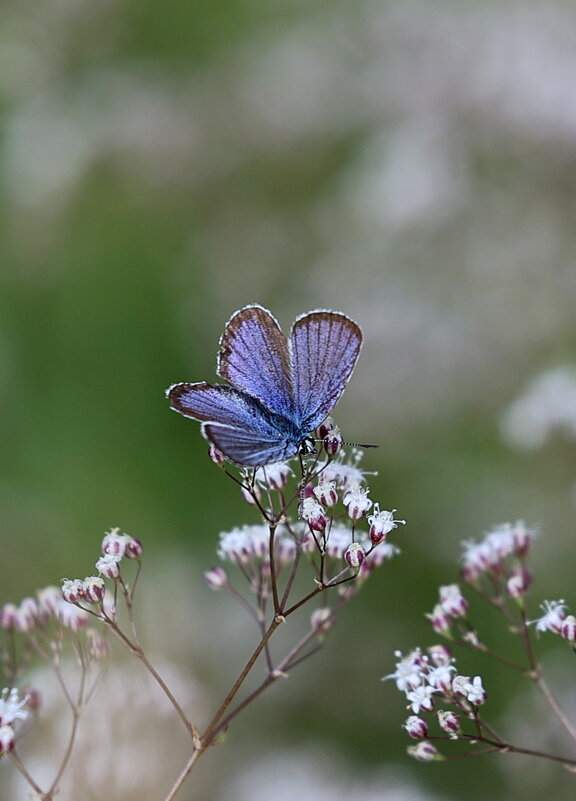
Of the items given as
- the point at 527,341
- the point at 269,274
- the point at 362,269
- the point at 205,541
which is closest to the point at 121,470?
the point at 205,541

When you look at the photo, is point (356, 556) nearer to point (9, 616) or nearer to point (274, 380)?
point (274, 380)

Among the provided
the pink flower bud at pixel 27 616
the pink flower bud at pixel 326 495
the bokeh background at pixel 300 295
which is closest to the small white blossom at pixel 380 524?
the pink flower bud at pixel 326 495

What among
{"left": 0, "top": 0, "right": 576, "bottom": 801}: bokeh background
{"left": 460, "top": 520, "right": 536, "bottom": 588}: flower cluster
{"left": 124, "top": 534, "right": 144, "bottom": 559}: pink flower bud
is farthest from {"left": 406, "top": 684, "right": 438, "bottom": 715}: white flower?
{"left": 0, "top": 0, "right": 576, "bottom": 801}: bokeh background

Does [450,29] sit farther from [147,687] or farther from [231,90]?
[147,687]

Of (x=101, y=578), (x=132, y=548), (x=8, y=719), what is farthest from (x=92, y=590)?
(x=8, y=719)

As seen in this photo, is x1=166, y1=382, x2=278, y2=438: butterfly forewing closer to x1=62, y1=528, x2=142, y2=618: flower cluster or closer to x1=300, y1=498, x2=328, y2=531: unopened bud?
x1=300, y1=498, x2=328, y2=531: unopened bud
